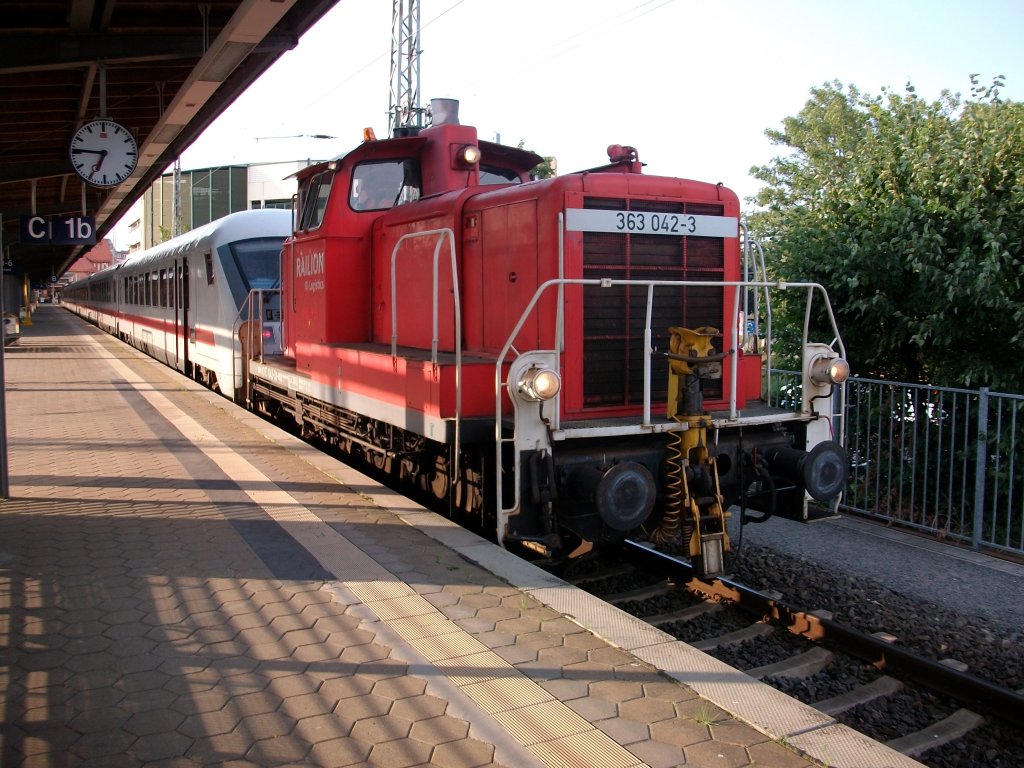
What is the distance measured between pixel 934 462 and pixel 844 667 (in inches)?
175

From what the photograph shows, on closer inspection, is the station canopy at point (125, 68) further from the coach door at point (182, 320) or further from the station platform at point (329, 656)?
the station platform at point (329, 656)

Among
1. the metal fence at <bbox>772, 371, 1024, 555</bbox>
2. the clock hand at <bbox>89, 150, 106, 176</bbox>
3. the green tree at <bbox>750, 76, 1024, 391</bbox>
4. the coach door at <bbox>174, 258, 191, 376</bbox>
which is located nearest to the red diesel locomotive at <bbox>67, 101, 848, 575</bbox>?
the metal fence at <bbox>772, 371, 1024, 555</bbox>

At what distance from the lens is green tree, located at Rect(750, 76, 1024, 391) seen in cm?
758

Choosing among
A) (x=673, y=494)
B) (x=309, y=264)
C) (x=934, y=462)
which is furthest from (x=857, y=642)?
(x=309, y=264)

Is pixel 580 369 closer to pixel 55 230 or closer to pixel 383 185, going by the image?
pixel 383 185

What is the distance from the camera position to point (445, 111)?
7352 millimetres

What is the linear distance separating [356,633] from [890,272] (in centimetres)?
660

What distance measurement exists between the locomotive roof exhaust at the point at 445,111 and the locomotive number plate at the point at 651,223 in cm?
241

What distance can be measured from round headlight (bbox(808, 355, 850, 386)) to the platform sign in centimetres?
1173

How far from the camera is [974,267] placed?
7.53 m

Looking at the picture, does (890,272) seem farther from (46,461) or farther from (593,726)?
(46,461)

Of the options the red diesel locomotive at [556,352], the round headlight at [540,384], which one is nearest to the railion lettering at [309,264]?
the red diesel locomotive at [556,352]

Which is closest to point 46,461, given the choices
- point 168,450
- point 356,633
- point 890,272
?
point 168,450

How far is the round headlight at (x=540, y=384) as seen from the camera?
15.5 feet
